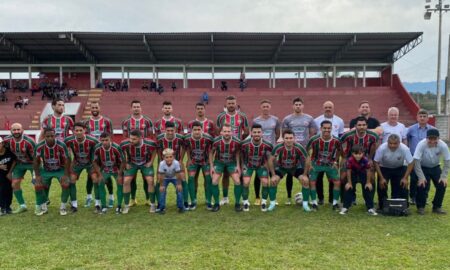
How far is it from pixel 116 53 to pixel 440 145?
1072 inches

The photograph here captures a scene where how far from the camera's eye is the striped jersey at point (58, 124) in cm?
648

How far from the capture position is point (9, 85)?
30.7 meters

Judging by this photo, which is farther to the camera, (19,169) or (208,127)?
(208,127)

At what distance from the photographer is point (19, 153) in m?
6.11

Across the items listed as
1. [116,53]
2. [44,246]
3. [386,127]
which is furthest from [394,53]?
[44,246]

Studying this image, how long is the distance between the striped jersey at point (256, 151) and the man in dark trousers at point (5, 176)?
12.9 ft

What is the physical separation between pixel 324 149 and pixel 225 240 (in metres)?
2.55

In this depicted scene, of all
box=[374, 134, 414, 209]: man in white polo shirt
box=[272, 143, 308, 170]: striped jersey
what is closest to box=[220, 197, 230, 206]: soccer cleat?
box=[272, 143, 308, 170]: striped jersey

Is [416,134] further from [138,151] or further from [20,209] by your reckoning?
[20,209]

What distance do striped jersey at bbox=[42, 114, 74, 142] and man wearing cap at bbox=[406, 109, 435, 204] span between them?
6.12 meters

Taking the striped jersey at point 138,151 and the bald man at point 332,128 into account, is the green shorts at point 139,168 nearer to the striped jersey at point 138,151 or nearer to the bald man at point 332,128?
the striped jersey at point 138,151

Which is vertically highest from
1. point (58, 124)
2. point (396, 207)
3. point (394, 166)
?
point (58, 124)

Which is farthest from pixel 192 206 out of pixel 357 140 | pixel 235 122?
pixel 357 140

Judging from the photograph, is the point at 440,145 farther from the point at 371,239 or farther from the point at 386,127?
the point at 371,239
